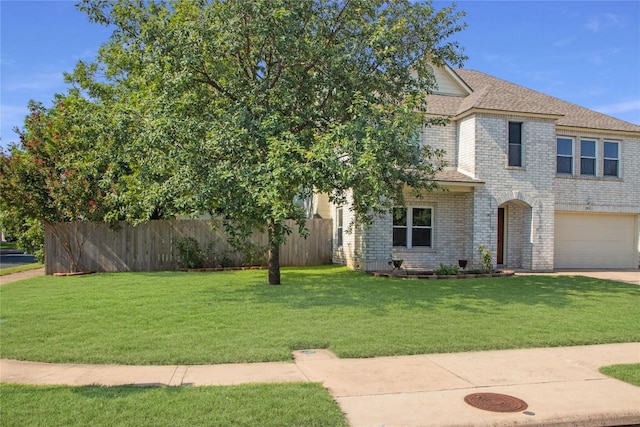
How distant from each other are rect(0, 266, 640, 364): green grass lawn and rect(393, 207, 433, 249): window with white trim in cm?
438

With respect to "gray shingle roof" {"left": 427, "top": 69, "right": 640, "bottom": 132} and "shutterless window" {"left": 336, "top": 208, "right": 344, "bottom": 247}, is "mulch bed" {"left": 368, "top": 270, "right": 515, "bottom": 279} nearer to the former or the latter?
"shutterless window" {"left": 336, "top": 208, "right": 344, "bottom": 247}

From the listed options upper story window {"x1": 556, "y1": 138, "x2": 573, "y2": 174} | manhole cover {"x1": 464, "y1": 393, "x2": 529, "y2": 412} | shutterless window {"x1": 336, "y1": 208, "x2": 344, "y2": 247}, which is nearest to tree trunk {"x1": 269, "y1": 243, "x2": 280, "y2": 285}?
shutterless window {"x1": 336, "y1": 208, "x2": 344, "y2": 247}

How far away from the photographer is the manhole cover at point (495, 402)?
5703mm

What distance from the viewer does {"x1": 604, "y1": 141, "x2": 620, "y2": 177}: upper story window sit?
22.0 meters

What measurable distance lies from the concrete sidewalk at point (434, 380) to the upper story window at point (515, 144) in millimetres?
13167

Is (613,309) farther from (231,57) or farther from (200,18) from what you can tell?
(200,18)

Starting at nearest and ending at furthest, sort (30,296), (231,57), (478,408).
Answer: (478,408)
(30,296)
(231,57)

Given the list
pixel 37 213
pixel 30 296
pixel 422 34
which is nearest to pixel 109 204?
pixel 37 213

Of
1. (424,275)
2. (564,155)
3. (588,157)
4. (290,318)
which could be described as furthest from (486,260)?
(290,318)

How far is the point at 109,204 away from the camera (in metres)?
18.8

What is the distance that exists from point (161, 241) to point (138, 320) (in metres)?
11.4

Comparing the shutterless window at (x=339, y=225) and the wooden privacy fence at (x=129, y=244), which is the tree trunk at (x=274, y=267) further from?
the shutterless window at (x=339, y=225)

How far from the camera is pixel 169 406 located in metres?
5.38

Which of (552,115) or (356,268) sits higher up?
(552,115)
